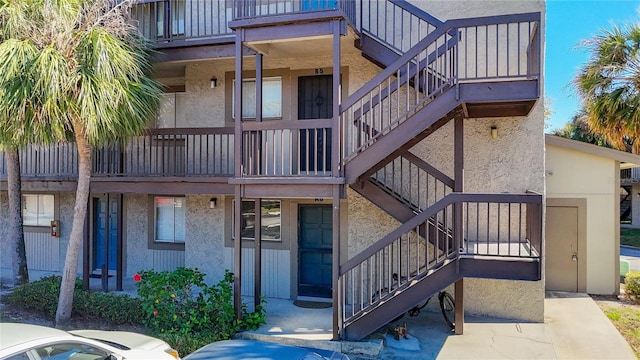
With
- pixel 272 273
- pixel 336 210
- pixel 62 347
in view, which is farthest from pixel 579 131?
pixel 62 347

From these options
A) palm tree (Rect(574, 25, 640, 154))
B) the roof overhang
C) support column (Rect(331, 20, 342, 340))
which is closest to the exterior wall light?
the roof overhang

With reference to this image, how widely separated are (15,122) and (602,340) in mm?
9763

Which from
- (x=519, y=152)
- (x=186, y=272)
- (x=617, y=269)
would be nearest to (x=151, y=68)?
(x=186, y=272)

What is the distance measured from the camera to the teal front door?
906cm

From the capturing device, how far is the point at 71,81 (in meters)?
6.43

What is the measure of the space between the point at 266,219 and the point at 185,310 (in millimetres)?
3072

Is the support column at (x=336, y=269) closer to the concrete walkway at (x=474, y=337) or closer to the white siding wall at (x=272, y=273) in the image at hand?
the concrete walkway at (x=474, y=337)

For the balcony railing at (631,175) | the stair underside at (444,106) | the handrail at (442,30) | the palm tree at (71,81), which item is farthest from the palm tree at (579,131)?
the palm tree at (71,81)

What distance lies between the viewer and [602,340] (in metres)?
6.95

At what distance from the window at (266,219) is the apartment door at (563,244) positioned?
5913 mm

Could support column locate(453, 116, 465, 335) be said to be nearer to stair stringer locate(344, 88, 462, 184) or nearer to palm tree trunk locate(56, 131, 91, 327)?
stair stringer locate(344, 88, 462, 184)

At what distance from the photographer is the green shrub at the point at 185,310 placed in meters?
6.66

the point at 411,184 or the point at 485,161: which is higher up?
the point at 485,161

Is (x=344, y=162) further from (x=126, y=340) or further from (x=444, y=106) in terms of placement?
(x=126, y=340)
